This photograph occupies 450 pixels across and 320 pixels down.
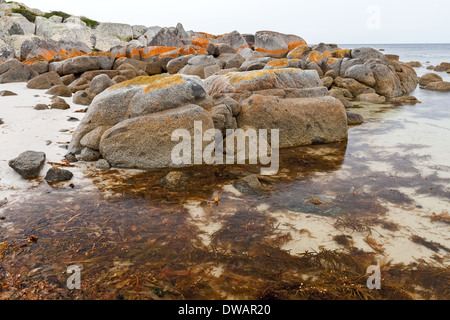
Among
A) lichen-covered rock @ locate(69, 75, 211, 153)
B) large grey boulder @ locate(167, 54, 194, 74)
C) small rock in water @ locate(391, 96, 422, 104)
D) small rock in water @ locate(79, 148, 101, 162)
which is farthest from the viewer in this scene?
large grey boulder @ locate(167, 54, 194, 74)

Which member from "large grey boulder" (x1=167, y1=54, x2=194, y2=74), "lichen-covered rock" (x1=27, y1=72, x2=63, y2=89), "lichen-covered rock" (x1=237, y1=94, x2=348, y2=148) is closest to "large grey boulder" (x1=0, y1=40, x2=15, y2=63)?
"lichen-covered rock" (x1=27, y1=72, x2=63, y2=89)

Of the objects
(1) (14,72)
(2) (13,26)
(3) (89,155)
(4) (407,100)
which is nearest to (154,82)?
(3) (89,155)

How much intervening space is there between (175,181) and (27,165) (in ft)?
8.74

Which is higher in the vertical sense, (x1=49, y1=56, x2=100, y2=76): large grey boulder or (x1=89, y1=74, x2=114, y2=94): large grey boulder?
(x1=49, y1=56, x2=100, y2=76): large grey boulder

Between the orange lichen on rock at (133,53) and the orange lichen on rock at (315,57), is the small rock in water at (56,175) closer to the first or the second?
the orange lichen on rock at (315,57)

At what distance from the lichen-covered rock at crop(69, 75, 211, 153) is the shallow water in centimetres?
123

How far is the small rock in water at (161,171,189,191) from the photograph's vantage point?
5.32 meters

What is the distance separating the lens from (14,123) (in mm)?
8328

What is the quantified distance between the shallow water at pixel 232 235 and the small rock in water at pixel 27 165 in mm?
622

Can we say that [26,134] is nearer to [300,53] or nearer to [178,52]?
[178,52]

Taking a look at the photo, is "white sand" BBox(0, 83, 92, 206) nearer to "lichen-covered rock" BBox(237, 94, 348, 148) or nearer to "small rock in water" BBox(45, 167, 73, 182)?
"small rock in water" BBox(45, 167, 73, 182)

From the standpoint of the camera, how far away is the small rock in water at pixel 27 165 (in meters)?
5.47

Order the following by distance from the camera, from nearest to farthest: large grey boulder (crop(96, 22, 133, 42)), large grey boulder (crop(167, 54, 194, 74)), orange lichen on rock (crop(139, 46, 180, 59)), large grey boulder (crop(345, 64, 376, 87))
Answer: large grey boulder (crop(345, 64, 376, 87)), large grey boulder (crop(167, 54, 194, 74)), orange lichen on rock (crop(139, 46, 180, 59)), large grey boulder (crop(96, 22, 133, 42))
